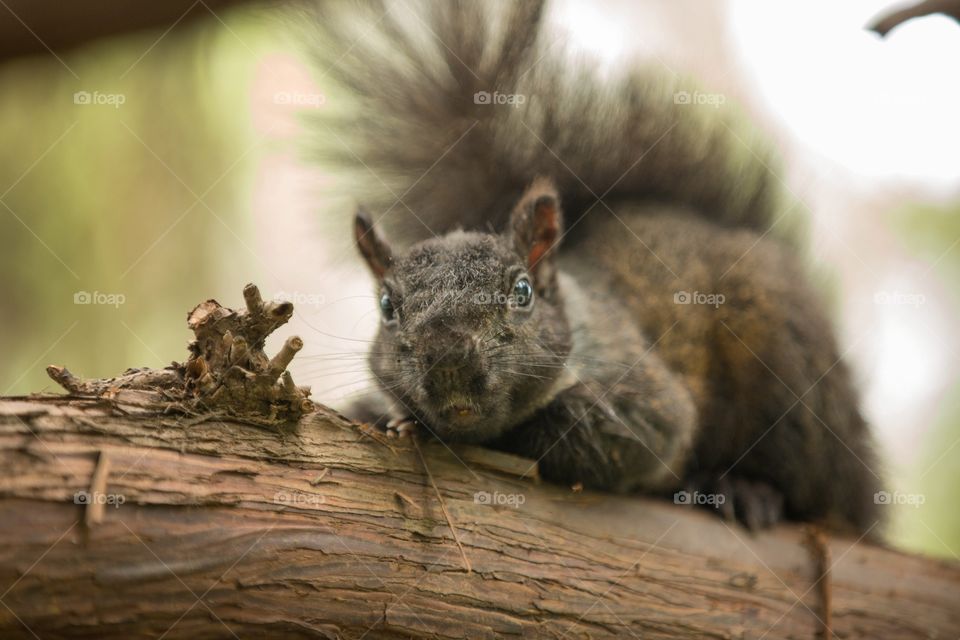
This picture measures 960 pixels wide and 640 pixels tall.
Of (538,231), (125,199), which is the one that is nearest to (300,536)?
(538,231)

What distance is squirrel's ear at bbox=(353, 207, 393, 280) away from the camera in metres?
2.60

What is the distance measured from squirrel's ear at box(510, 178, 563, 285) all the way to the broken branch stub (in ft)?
3.37

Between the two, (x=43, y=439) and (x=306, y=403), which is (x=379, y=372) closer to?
(x=306, y=403)

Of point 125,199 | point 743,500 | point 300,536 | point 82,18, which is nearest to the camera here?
point 300,536

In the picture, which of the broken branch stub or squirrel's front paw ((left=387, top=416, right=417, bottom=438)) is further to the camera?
squirrel's front paw ((left=387, top=416, right=417, bottom=438))

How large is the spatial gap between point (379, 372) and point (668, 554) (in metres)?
1.04

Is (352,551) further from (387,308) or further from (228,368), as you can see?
(387,308)

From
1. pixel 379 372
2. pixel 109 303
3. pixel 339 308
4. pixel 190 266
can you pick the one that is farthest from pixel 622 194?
pixel 109 303

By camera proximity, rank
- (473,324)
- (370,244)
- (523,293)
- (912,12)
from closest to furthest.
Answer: (912,12), (473,324), (523,293), (370,244)

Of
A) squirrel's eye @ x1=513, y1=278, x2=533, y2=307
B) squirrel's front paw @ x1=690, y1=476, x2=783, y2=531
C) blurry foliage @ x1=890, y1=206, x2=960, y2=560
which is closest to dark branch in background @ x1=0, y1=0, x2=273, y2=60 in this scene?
squirrel's eye @ x1=513, y1=278, x2=533, y2=307

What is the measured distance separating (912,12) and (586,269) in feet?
5.43

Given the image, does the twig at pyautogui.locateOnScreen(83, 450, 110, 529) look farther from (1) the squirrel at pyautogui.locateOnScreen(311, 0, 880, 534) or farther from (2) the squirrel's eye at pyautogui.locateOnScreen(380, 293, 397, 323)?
(2) the squirrel's eye at pyautogui.locateOnScreen(380, 293, 397, 323)

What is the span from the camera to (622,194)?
3.80m

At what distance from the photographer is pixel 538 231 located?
264cm
